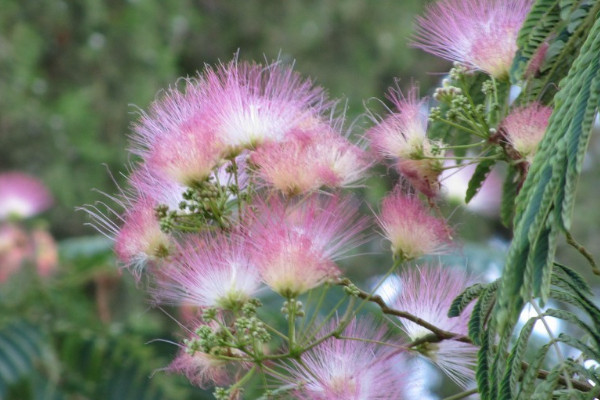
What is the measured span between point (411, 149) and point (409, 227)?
13cm

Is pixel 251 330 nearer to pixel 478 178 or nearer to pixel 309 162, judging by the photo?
pixel 309 162

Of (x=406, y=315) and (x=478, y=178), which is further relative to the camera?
(x=478, y=178)

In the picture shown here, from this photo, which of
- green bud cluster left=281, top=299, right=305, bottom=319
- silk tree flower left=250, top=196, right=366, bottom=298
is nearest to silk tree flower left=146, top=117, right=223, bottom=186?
silk tree flower left=250, top=196, right=366, bottom=298

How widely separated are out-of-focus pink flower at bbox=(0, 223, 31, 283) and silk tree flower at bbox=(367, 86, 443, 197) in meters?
3.05

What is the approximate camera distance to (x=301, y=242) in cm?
132

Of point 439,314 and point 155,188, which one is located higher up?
point 155,188

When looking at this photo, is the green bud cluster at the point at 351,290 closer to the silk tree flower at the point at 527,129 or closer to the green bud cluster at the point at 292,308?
the green bud cluster at the point at 292,308

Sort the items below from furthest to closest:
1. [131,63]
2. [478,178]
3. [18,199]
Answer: [131,63], [18,199], [478,178]

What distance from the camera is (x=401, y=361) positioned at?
53.5 inches

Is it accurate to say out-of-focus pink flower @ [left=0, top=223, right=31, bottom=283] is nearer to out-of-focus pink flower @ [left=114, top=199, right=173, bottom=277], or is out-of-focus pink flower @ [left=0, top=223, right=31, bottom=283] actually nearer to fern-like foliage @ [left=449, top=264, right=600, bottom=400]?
out-of-focus pink flower @ [left=114, top=199, right=173, bottom=277]

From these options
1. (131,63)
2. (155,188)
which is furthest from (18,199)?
(155,188)

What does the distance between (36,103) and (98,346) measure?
4.41m

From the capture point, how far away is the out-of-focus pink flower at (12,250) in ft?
14.0

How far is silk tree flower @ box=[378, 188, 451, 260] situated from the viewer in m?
1.38
